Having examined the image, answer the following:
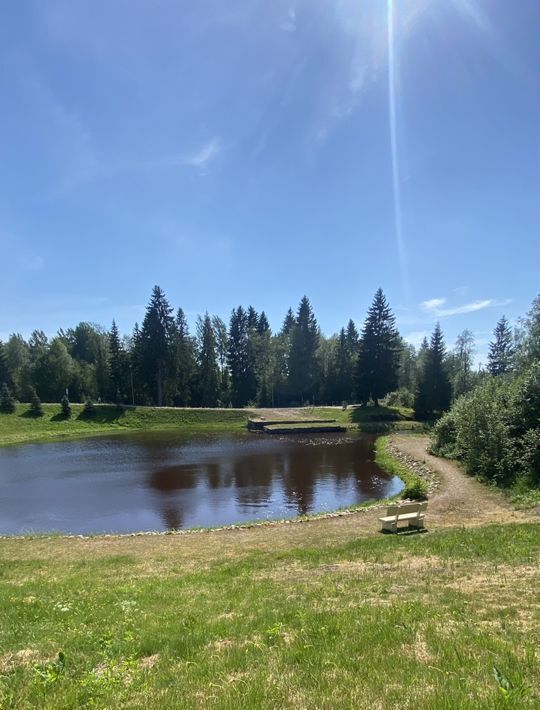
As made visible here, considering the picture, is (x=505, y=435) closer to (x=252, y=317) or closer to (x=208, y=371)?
(x=208, y=371)

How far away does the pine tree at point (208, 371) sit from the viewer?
265 ft


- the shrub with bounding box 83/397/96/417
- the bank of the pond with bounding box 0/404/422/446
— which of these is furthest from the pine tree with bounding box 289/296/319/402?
the shrub with bounding box 83/397/96/417

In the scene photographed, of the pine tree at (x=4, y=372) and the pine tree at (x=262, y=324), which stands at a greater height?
the pine tree at (x=262, y=324)

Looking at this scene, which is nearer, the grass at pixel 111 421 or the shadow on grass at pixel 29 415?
the grass at pixel 111 421

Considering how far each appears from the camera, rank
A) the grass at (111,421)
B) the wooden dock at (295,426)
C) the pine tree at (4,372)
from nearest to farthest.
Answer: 1. the wooden dock at (295,426)
2. the grass at (111,421)
3. the pine tree at (4,372)

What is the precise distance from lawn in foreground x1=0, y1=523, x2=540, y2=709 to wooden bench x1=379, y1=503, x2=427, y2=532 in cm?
278

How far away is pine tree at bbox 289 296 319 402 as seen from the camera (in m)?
81.9

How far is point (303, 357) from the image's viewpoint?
269 ft

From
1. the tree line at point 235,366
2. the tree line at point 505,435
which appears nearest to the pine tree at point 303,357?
the tree line at point 235,366

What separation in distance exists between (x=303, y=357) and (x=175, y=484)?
57927 millimetres

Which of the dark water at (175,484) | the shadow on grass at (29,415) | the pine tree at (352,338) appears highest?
the pine tree at (352,338)

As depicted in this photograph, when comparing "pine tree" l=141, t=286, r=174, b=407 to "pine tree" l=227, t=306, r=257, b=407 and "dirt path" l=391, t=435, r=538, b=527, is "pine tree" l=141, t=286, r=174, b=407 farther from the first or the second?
"dirt path" l=391, t=435, r=538, b=527

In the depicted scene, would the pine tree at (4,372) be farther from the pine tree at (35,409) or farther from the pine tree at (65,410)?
the pine tree at (65,410)

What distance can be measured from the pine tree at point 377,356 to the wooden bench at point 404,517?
53563 mm
